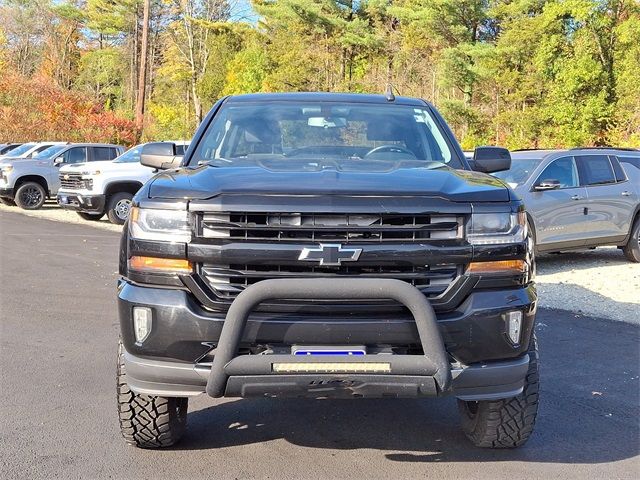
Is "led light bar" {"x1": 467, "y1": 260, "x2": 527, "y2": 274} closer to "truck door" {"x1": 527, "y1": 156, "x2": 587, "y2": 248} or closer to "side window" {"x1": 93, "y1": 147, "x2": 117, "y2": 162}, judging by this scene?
"truck door" {"x1": 527, "y1": 156, "x2": 587, "y2": 248}

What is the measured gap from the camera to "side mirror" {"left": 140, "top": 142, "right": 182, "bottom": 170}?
482 cm

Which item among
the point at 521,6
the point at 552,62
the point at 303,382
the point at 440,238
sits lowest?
the point at 303,382

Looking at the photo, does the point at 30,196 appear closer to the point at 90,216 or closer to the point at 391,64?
the point at 90,216

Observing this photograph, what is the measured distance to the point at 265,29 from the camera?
4872cm

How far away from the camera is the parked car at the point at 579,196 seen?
10406mm

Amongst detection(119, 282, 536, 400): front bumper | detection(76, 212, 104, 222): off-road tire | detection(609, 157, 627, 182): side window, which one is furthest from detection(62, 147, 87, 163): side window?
detection(119, 282, 536, 400): front bumper

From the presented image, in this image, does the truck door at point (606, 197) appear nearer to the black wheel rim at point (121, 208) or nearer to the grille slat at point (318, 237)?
the grille slat at point (318, 237)

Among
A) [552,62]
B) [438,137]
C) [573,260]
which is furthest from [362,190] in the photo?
[552,62]

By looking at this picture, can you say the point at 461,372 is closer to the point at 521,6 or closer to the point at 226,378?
the point at 226,378

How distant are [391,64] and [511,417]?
129 feet

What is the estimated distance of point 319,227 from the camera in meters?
3.20

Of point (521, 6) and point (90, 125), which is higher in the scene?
point (521, 6)

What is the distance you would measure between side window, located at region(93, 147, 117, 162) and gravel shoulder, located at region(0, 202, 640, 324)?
13.2 metres

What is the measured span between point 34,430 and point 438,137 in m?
3.05
